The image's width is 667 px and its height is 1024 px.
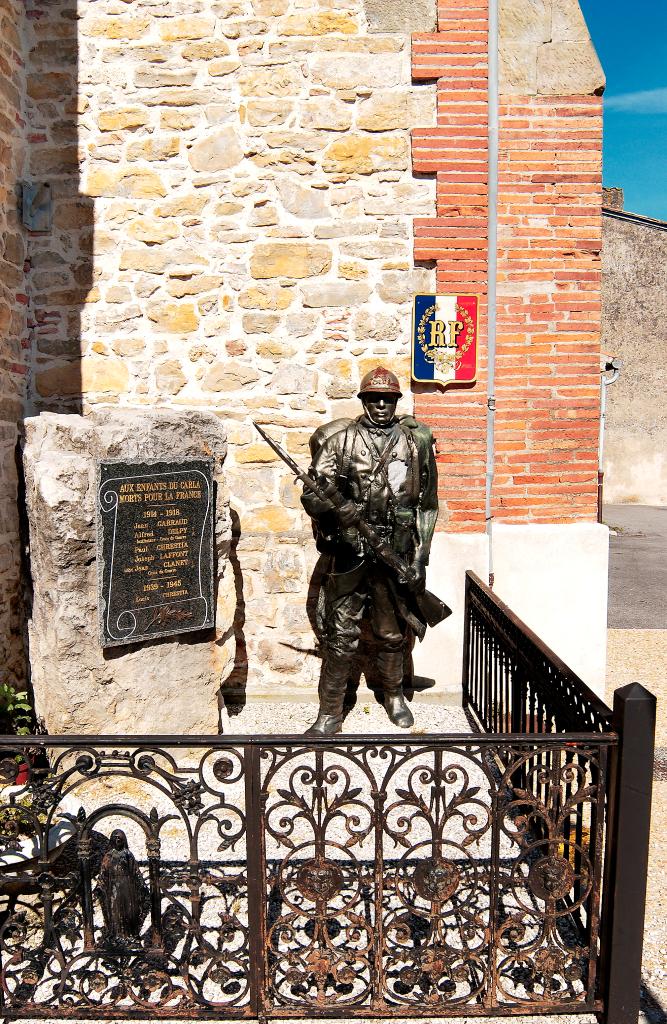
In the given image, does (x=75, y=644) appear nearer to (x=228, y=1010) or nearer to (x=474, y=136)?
(x=228, y=1010)

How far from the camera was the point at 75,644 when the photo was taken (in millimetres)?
3766

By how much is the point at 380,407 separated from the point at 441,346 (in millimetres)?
961

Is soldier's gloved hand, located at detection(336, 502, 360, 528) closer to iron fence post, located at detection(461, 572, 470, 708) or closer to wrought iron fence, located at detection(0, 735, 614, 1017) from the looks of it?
iron fence post, located at detection(461, 572, 470, 708)

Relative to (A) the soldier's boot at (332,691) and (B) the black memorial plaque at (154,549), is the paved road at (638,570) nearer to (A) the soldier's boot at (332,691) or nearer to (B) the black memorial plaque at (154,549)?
(A) the soldier's boot at (332,691)

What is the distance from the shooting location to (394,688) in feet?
15.6

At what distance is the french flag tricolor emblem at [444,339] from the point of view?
4938 millimetres

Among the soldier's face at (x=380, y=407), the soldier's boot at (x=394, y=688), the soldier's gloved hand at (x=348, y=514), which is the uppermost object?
the soldier's face at (x=380, y=407)

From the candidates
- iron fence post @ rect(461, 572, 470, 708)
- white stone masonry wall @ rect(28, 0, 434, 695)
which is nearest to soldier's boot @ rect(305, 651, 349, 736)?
white stone masonry wall @ rect(28, 0, 434, 695)

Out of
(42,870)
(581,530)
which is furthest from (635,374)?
(42,870)

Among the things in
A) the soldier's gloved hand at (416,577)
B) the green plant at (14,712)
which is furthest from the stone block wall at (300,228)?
the green plant at (14,712)

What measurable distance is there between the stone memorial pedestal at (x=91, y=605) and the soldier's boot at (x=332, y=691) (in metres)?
0.65

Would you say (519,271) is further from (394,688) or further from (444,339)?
(394,688)

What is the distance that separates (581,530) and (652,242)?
15.3 metres

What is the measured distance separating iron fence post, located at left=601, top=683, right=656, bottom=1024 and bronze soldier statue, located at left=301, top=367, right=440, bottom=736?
2.05m
